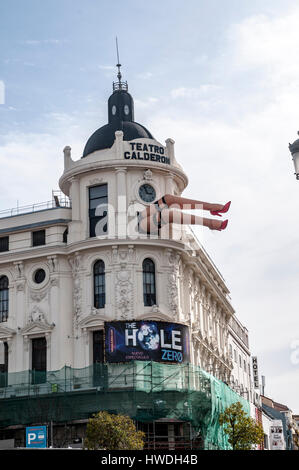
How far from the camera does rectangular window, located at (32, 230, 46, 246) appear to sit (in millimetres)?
57031

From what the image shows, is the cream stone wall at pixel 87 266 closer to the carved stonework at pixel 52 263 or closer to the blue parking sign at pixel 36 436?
the carved stonework at pixel 52 263

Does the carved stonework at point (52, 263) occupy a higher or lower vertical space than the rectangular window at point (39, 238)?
lower

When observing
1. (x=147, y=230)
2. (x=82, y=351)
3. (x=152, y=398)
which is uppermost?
(x=147, y=230)

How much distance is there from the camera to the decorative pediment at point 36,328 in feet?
179

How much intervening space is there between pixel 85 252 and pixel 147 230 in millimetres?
4822

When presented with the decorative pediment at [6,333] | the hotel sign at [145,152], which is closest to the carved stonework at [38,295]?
the decorative pediment at [6,333]

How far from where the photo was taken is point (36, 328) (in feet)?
181

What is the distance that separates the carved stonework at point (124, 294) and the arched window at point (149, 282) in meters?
1.30

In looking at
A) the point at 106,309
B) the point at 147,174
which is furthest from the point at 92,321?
the point at 147,174
